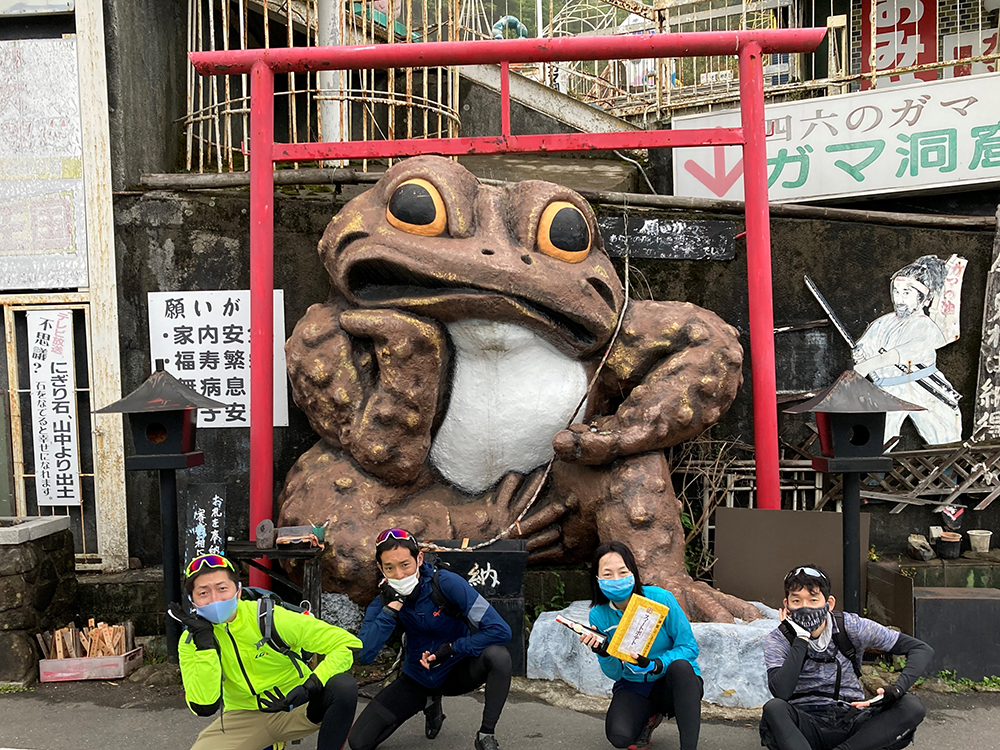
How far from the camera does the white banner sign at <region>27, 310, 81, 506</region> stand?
5.84 m

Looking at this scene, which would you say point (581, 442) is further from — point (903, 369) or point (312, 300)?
point (903, 369)

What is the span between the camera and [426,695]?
3684 millimetres

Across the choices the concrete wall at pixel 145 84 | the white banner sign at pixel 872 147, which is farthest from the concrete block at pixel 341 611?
the white banner sign at pixel 872 147

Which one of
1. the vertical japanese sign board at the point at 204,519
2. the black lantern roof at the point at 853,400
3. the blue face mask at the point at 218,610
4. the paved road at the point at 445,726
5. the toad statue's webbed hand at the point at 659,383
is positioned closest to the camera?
the blue face mask at the point at 218,610

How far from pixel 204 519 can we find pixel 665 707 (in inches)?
101

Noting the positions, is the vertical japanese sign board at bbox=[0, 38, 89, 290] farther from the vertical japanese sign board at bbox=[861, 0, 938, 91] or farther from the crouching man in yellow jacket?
the vertical japanese sign board at bbox=[861, 0, 938, 91]

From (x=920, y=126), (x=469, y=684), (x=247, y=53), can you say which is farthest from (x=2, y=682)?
(x=920, y=126)

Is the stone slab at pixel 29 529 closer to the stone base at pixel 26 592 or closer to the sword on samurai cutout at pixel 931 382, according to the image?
the stone base at pixel 26 592

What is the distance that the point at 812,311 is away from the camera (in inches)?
240

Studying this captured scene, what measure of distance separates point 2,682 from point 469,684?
8.96 ft

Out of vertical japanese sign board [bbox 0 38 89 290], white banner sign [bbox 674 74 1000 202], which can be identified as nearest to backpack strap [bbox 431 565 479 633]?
vertical japanese sign board [bbox 0 38 89 290]

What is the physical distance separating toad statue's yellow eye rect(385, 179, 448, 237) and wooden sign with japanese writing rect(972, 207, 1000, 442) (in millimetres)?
3879

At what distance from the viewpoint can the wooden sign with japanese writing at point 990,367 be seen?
19.5ft

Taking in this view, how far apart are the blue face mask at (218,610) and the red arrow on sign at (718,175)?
6084mm
